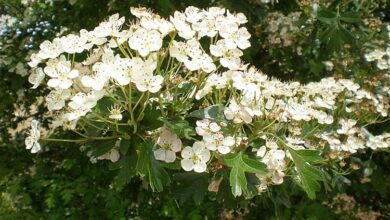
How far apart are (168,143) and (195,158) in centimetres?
8

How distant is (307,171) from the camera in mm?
1392

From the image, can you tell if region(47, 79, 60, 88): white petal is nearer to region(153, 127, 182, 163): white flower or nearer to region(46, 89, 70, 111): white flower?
region(46, 89, 70, 111): white flower

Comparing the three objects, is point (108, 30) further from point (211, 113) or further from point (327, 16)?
point (327, 16)

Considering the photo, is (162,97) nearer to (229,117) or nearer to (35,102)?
(229,117)

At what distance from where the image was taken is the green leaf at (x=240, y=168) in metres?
1.27

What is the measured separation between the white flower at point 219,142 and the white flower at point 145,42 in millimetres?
269

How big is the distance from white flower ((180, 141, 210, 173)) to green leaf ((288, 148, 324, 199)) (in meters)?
0.26

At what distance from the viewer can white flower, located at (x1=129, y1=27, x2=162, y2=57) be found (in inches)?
48.1

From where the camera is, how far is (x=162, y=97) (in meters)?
1.34

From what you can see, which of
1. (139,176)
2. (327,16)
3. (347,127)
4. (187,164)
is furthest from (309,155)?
(327,16)

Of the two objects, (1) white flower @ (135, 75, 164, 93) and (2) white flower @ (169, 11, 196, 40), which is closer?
(1) white flower @ (135, 75, 164, 93)

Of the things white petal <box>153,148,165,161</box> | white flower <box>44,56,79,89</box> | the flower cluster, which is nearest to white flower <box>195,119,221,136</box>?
the flower cluster

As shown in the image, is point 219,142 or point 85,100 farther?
point 219,142

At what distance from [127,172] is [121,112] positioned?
0.53 feet
